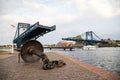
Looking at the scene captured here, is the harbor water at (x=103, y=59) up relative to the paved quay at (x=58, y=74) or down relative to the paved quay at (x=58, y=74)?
down

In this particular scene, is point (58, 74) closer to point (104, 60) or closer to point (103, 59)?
point (104, 60)

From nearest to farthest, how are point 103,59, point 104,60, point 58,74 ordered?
1. point 58,74
2. point 104,60
3. point 103,59

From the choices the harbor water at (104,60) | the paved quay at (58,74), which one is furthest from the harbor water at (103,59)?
the paved quay at (58,74)

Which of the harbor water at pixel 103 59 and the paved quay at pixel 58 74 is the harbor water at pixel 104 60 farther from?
the paved quay at pixel 58 74

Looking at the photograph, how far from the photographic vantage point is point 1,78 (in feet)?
27.9

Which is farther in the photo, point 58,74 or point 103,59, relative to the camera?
point 103,59

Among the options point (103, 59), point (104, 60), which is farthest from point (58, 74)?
point (103, 59)

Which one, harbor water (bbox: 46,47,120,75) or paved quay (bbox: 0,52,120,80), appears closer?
paved quay (bbox: 0,52,120,80)

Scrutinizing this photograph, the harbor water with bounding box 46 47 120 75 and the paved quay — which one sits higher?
the paved quay

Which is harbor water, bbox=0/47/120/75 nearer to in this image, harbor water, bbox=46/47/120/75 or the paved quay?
harbor water, bbox=46/47/120/75

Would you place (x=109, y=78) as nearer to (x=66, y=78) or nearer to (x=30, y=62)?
(x=66, y=78)

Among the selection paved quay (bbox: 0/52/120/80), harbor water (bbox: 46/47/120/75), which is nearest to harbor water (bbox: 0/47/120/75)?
harbor water (bbox: 46/47/120/75)

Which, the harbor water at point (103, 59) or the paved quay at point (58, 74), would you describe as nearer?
the paved quay at point (58, 74)

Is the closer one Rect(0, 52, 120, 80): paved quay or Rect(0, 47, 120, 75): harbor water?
Rect(0, 52, 120, 80): paved quay
